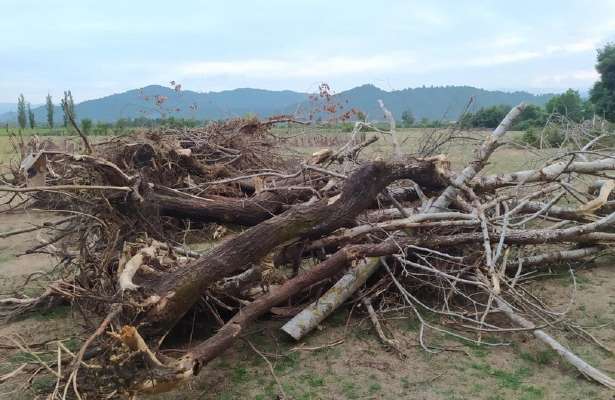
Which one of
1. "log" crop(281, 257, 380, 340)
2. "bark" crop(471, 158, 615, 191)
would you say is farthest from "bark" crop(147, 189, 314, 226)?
"bark" crop(471, 158, 615, 191)

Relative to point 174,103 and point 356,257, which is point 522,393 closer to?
point 356,257

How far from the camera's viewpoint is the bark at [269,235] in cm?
291

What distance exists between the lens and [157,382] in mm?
2557

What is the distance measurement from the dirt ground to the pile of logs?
11cm

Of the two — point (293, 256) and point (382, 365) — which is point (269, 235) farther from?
point (382, 365)

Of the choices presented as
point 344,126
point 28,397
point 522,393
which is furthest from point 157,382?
point 344,126

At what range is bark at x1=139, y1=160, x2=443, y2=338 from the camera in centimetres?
291

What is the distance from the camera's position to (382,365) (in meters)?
3.17

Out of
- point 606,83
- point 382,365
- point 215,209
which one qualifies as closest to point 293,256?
point 215,209

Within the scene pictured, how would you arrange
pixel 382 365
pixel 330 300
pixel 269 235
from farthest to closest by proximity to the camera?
pixel 330 300
pixel 269 235
pixel 382 365

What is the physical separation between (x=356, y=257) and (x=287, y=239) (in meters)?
0.50

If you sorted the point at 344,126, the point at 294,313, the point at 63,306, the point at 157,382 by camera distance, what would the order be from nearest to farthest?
the point at 157,382
the point at 294,313
the point at 63,306
the point at 344,126

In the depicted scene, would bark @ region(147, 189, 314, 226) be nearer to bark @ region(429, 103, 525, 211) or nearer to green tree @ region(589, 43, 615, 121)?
bark @ region(429, 103, 525, 211)

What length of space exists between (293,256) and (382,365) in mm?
1000
